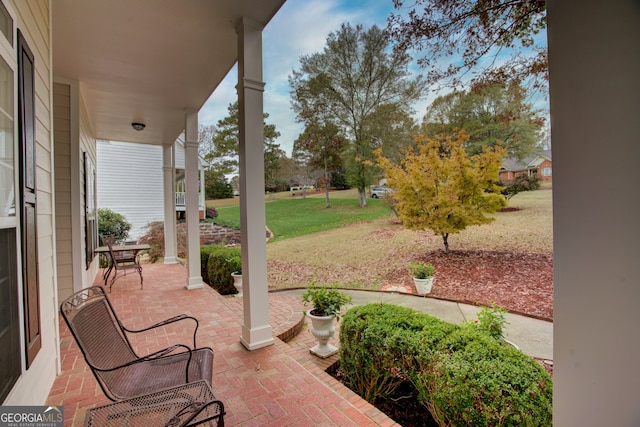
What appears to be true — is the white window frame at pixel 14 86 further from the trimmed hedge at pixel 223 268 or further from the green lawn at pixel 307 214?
the green lawn at pixel 307 214

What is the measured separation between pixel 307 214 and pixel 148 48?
48.0 feet

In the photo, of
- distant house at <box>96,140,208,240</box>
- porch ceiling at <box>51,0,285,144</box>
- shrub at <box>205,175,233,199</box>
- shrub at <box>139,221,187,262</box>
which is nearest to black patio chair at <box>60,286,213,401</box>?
porch ceiling at <box>51,0,285,144</box>

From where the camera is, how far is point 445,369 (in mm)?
1848

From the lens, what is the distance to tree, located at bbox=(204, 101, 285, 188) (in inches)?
713

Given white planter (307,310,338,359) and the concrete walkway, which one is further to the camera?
the concrete walkway

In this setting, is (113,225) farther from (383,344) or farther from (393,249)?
(383,344)

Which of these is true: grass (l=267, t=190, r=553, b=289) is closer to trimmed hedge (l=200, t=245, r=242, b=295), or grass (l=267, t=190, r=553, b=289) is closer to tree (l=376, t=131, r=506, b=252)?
tree (l=376, t=131, r=506, b=252)

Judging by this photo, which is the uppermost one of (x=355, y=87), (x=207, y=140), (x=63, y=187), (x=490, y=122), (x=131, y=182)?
(x=355, y=87)

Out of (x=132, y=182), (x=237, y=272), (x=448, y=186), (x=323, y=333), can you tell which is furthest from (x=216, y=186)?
(x=323, y=333)

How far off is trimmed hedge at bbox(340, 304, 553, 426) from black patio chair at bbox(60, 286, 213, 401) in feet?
3.97

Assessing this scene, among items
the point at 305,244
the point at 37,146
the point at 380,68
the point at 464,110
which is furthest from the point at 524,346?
the point at 380,68

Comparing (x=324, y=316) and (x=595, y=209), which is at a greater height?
(x=595, y=209)

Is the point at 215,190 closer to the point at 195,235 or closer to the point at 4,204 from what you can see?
the point at 195,235

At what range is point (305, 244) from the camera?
12367 mm
